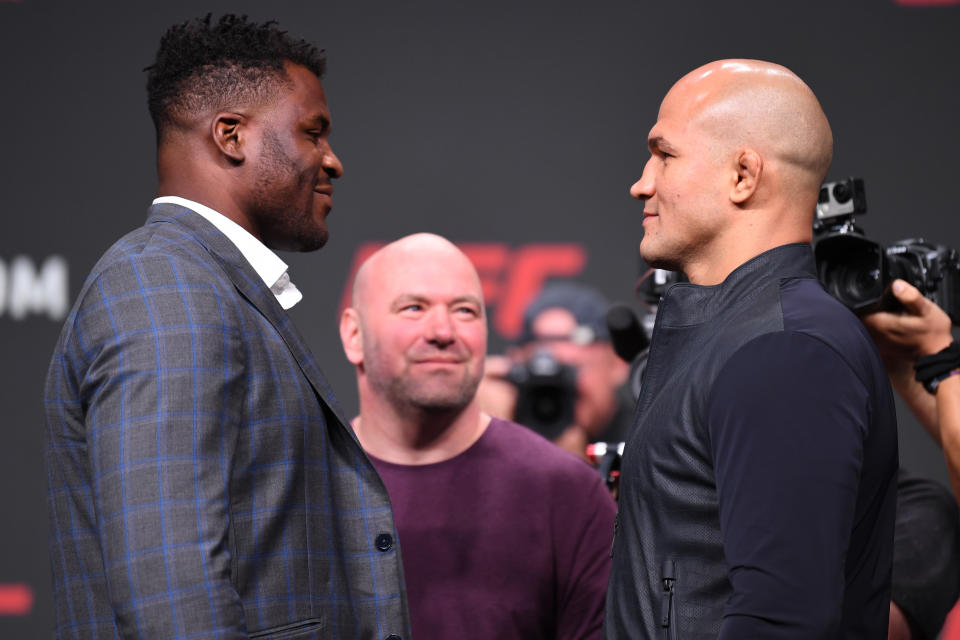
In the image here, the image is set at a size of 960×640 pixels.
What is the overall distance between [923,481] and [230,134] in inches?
64.4

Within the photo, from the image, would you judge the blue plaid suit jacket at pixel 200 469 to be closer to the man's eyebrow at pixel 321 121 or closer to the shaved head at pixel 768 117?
the man's eyebrow at pixel 321 121

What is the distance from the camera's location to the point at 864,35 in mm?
3570

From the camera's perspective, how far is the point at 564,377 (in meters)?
2.84

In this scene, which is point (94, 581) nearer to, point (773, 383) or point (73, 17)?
point (773, 383)

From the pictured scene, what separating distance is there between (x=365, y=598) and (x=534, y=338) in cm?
209

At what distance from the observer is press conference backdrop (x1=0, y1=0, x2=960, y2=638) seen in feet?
11.6

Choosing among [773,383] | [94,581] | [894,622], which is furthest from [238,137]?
[894,622]

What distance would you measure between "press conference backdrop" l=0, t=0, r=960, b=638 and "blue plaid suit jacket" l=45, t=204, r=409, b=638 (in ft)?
7.22

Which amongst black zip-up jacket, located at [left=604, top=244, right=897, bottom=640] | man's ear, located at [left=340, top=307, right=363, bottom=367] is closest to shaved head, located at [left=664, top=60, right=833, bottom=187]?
black zip-up jacket, located at [left=604, top=244, right=897, bottom=640]

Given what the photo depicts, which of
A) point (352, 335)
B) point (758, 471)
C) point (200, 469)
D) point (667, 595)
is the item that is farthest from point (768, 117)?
point (352, 335)

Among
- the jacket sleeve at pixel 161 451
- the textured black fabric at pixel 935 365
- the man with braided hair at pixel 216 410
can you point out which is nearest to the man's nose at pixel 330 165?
the man with braided hair at pixel 216 410

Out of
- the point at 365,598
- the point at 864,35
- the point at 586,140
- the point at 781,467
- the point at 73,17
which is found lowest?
the point at 365,598

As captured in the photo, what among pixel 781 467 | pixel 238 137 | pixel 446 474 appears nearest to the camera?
pixel 781 467

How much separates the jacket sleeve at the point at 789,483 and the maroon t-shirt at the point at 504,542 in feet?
3.19
